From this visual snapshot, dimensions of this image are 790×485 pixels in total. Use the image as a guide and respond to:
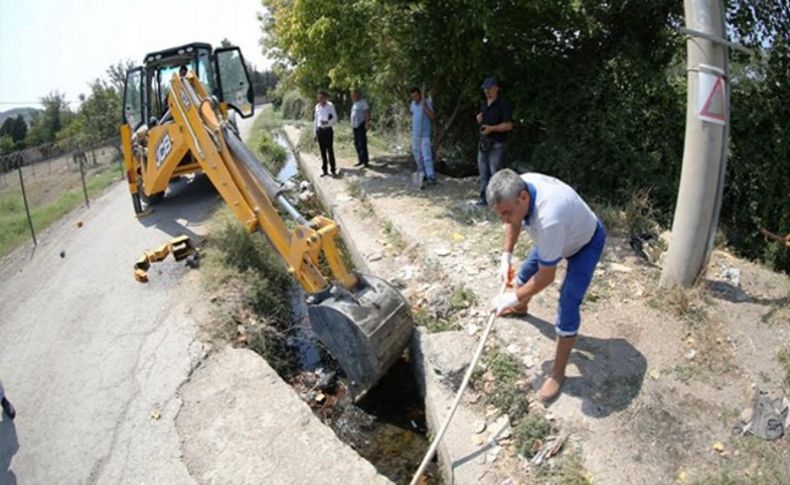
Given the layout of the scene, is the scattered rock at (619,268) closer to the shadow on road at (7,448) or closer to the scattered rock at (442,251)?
the scattered rock at (442,251)

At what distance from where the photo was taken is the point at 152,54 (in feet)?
28.8

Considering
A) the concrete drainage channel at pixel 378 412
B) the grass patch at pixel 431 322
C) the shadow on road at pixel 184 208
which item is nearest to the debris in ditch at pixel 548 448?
the concrete drainage channel at pixel 378 412

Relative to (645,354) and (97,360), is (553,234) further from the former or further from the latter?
(97,360)

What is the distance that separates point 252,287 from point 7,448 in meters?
2.57

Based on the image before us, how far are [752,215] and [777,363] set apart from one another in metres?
3.37

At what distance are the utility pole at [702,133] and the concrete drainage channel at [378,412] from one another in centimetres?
254

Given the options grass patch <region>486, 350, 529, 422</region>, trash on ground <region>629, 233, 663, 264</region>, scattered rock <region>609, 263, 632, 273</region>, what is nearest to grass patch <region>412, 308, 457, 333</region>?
grass patch <region>486, 350, 529, 422</region>

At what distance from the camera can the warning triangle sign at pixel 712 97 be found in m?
4.05

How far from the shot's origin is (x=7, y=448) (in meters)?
3.94

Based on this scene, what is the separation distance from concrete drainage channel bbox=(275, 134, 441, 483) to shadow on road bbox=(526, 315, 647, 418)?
1178mm

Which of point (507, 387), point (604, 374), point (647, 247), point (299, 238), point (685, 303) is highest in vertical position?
point (299, 238)

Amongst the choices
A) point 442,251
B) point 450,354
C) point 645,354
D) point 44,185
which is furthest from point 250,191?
point 44,185

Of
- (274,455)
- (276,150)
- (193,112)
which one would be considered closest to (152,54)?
(193,112)

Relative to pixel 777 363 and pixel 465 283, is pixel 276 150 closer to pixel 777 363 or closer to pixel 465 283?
pixel 465 283
